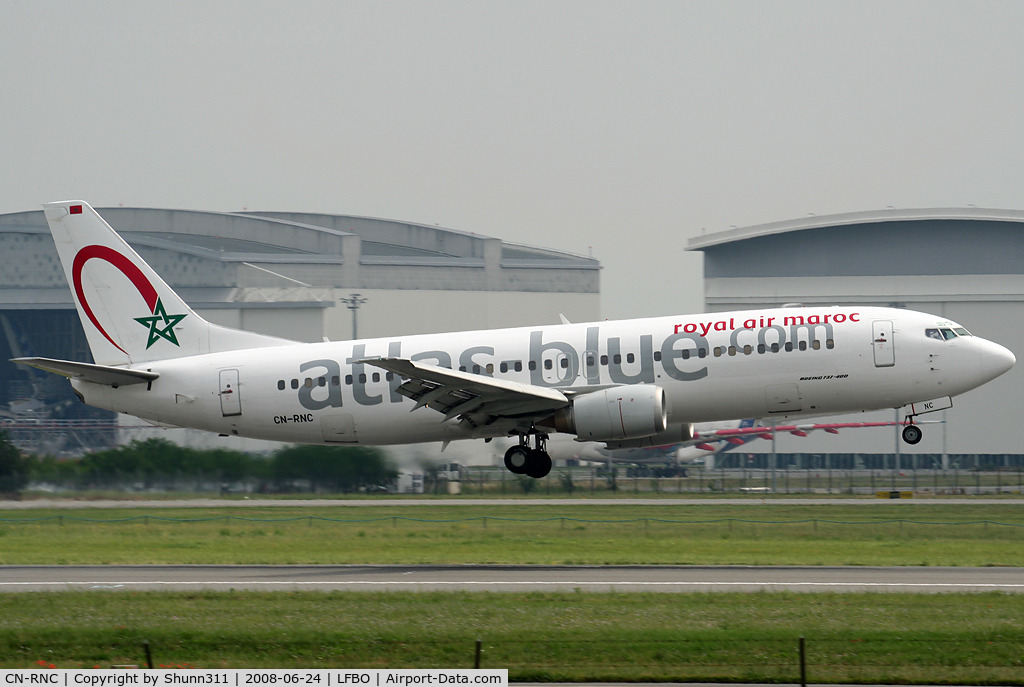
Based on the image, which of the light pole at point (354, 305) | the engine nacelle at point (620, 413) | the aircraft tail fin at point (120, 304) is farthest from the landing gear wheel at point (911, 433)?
the light pole at point (354, 305)

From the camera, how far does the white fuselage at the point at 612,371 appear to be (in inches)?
1326

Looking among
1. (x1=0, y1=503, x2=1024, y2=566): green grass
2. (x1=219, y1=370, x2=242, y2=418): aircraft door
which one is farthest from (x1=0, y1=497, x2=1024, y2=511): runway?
(x1=219, y1=370, x2=242, y2=418): aircraft door

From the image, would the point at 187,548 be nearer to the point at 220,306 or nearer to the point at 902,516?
the point at 902,516

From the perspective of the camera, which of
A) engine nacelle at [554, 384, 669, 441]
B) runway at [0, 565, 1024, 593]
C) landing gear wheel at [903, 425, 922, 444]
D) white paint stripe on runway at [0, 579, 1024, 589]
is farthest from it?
landing gear wheel at [903, 425, 922, 444]

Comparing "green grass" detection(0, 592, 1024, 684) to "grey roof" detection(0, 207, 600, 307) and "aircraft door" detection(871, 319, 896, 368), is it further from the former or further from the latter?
"grey roof" detection(0, 207, 600, 307)

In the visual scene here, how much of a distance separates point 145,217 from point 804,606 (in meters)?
91.1

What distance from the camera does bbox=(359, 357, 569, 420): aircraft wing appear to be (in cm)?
3284

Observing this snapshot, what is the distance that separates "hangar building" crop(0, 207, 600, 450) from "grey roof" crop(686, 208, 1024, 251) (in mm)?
11640

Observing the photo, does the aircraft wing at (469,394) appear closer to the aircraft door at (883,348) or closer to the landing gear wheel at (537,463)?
the landing gear wheel at (537,463)

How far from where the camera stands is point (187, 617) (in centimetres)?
2336

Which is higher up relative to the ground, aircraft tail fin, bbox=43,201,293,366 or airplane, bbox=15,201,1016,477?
aircraft tail fin, bbox=43,201,293,366

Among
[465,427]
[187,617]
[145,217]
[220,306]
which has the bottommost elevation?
[187,617]

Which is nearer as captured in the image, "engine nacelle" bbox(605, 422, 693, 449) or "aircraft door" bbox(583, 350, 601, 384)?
"aircraft door" bbox(583, 350, 601, 384)

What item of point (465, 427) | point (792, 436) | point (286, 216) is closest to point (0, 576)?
point (465, 427)
